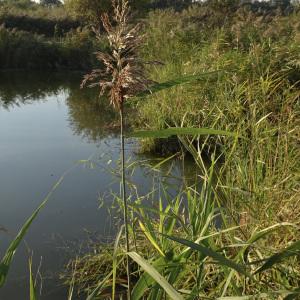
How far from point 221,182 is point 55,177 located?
2.32 metres

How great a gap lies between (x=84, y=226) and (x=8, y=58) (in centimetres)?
890

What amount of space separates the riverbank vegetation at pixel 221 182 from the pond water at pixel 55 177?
227mm

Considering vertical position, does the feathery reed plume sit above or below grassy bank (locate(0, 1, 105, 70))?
above

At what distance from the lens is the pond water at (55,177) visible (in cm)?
260

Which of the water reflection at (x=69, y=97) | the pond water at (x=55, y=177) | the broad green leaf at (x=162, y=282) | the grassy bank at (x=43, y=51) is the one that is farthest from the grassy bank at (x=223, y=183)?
the grassy bank at (x=43, y=51)

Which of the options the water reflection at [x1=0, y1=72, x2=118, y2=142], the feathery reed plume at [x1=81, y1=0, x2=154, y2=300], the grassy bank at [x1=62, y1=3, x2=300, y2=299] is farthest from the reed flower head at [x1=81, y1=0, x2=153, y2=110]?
the water reflection at [x1=0, y1=72, x2=118, y2=142]

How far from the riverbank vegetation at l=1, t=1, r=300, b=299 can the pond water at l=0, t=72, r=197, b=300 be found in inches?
8.9

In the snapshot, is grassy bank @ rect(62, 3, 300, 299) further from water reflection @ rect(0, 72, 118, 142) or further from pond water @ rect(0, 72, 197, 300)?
water reflection @ rect(0, 72, 118, 142)

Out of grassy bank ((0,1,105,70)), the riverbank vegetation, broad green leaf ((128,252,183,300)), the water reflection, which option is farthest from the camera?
grassy bank ((0,1,105,70))

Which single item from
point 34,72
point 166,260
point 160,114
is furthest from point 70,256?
point 34,72

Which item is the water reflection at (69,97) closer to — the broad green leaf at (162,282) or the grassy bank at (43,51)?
the grassy bank at (43,51)

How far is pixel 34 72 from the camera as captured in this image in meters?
11.1

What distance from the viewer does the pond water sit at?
8.53ft

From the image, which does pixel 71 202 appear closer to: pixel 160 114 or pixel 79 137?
pixel 160 114
